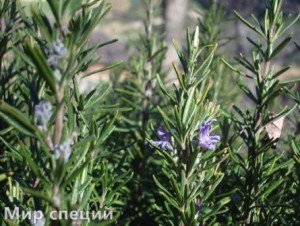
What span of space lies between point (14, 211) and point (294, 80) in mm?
638

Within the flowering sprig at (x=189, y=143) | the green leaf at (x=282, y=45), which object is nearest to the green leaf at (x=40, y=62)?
the flowering sprig at (x=189, y=143)

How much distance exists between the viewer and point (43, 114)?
24.2 inches

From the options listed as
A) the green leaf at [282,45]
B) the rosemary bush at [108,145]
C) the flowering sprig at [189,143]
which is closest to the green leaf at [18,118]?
the rosemary bush at [108,145]

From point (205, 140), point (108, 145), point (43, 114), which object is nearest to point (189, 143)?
point (205, 140)

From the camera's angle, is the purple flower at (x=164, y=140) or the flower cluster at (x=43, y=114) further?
the purple flower at (x=164, y=140)

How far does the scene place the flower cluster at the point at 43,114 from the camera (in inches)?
24.2

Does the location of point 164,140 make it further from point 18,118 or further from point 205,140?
point 18,118

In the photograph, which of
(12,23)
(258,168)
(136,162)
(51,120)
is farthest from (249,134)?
(12,23)

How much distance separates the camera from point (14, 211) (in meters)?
0.74

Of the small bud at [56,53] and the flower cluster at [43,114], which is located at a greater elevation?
the small bud at [56,53]

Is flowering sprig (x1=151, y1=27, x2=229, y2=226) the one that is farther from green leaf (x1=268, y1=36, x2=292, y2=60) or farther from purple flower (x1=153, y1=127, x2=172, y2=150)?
green leaf (x1=268, y1=36, x2=292, y2=60)

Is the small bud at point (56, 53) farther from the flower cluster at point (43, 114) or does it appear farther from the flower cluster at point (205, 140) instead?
the flower cluster at point (205, 140)

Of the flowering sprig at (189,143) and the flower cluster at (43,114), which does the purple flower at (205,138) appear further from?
the flower cluster at (43,114)

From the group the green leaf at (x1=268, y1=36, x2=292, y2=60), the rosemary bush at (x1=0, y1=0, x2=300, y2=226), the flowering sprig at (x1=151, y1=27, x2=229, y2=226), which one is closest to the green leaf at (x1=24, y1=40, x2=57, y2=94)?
the rosemary bush at (x1=0, y1=0, x2=300, y2=226)
